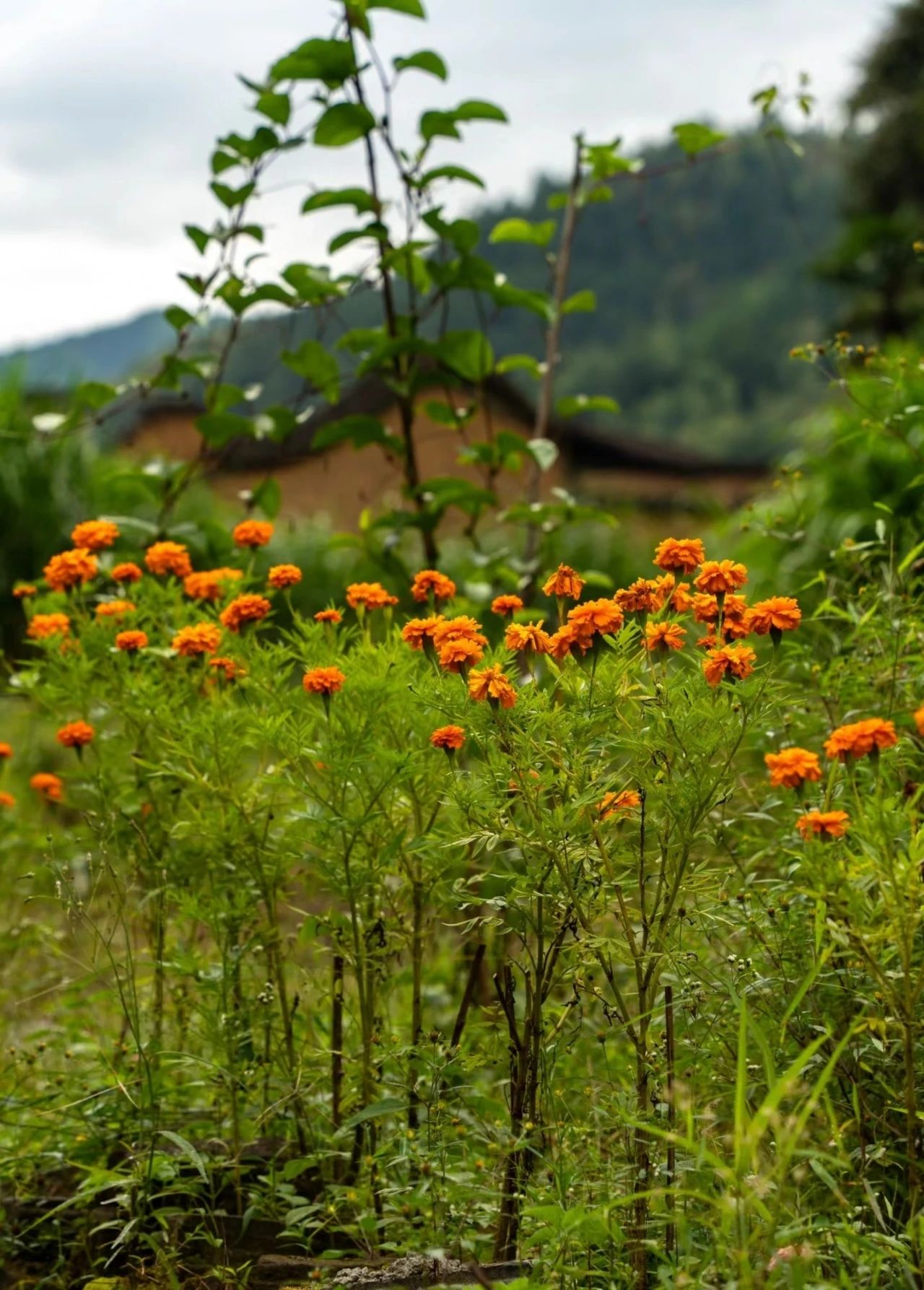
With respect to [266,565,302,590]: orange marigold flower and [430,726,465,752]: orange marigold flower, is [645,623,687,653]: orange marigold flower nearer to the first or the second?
[430,726,465,752]: orange marigold flower

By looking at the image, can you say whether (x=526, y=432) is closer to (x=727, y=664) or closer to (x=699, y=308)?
(x=727, y=664)

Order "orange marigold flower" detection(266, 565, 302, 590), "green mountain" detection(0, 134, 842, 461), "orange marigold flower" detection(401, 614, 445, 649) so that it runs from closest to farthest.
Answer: "orange marigold flower" detection(401, 614, 445, 649) < "orange marigold flower" detection(266, 565, 302, 590) < "green mountain" detection(0, 134, 842, 461)

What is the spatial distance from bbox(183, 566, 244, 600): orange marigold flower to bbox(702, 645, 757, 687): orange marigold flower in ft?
3.57

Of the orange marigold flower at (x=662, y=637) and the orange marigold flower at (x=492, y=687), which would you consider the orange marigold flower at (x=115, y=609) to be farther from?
the orange marigold flower at (x=662, y=637)

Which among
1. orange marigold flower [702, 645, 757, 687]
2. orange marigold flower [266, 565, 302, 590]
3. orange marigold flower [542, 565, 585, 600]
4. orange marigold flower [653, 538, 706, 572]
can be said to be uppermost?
orange marigold flower [653, 538, 706, 572]

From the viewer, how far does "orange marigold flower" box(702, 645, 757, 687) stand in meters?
1.61

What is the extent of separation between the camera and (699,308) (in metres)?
68.8

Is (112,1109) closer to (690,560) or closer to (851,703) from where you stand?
(690,560)

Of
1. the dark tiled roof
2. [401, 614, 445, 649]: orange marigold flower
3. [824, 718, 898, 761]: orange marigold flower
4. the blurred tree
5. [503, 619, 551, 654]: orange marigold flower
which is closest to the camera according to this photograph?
[824, 718, 898, 761]: orange marigold flower

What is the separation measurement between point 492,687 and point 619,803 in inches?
10.5

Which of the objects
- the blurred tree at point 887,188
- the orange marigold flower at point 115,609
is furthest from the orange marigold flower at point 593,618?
the blurred tree at point 887,188

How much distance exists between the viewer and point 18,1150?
2.43m

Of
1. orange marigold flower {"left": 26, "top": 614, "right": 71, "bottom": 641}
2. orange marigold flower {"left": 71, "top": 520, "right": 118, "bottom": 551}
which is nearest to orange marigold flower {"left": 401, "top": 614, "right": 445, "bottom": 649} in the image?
orange marigold flower {"left": 26, "top": 614, "right": 71, "bottom": 641}

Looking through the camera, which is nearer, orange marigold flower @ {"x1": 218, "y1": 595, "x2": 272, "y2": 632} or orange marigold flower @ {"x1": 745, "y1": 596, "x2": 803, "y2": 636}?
orange marigold flower @ {"x1": 745, "y1": 596, "x2": 803, "y2": 636}
